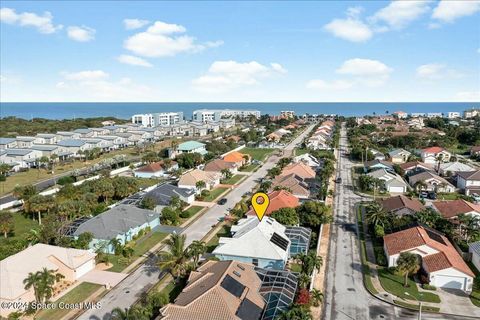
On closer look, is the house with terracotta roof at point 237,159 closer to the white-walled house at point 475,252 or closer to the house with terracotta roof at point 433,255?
the house with terracotta roof at point 433,255

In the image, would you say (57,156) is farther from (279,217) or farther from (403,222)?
(403,222)

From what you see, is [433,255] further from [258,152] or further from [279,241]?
[258,152]

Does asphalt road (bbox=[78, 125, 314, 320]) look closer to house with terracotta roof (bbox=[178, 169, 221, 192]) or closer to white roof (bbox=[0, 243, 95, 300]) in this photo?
white roof (bbox=[0, 243, 95, 300])

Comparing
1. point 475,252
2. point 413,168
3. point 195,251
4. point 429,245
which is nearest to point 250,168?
point 413,168

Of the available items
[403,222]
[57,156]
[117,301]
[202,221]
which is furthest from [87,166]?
[403,222]

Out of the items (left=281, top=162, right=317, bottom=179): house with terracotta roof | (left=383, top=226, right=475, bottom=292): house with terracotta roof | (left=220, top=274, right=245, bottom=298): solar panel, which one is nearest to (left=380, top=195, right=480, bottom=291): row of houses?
(left=383, top=226, right=475, bottom=292): house with terracotta roof
